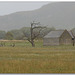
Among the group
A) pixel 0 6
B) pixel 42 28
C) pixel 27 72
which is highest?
pixel 0 6

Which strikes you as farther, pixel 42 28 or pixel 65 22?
pixel 42 28

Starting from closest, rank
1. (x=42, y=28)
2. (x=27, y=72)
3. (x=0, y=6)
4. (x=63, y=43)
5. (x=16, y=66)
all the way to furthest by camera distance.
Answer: (x=27, y=72) < (x=16, y=66) < (x=0, y=6) < (x=42, y=28) < (x=63, y=43)

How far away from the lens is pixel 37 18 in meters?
23.7

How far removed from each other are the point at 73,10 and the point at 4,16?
4963 mm

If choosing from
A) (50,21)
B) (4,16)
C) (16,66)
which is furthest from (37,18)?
(16,66)

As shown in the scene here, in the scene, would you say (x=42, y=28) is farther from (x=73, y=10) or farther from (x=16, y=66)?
(x=16, y=66)

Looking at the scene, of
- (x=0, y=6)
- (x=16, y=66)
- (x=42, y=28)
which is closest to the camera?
(x=16, y=66)

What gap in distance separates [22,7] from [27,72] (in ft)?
20.5

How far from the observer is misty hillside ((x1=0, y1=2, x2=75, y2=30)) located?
22.9 m

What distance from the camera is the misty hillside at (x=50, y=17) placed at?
22.9 meters

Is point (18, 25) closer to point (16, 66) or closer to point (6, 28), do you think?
point (6, 28)

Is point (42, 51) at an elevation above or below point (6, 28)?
below

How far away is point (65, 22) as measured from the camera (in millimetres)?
23078

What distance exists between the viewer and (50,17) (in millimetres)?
23469
